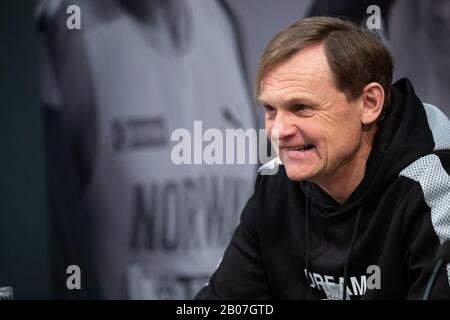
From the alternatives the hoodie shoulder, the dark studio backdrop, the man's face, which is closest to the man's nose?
the man's face

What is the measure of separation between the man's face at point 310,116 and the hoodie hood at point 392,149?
0.06 metres

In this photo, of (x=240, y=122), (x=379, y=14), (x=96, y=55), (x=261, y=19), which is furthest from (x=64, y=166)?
(x=379, y=14)

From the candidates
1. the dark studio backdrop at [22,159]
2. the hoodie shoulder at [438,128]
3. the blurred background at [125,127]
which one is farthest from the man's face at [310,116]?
the dark studio backdrop at [22,159]

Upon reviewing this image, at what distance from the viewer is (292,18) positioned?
2506 mm

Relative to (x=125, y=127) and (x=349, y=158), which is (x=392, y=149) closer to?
(x=349, y=158)

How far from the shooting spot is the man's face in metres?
1.69

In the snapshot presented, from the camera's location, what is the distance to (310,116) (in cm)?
170

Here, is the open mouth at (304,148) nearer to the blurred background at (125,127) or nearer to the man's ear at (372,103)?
the man's ear at (372,103)

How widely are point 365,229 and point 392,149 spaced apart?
0.18 meters

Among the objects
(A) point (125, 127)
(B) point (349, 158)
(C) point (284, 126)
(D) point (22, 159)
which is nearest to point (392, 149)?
(B) point (349, 158)

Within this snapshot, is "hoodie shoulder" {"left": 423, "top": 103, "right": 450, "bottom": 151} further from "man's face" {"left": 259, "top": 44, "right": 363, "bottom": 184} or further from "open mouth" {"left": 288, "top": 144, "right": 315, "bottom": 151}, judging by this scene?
"open mouth" {"left": 288, "top": 144, "right": 315, "bottom": 151}

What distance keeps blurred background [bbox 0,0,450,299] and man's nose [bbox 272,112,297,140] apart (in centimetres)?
80

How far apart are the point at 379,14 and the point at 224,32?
487 millimetres

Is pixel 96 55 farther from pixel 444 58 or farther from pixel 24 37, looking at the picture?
pixel 444 58
